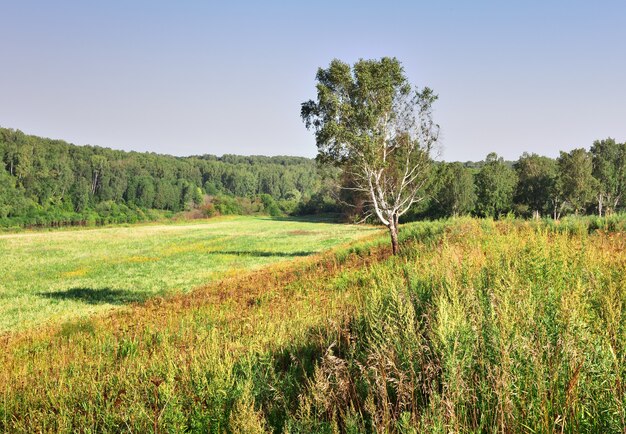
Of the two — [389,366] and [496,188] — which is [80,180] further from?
[389,366]

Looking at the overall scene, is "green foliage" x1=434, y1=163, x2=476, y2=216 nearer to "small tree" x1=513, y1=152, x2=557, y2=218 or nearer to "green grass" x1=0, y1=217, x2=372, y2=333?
"small tree" x1=513, y1=152, x2=557, y2=218

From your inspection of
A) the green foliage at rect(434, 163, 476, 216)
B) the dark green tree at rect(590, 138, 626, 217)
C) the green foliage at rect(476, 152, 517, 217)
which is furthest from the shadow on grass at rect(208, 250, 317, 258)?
the dark green tree at rect(590, 138, 626, 217)

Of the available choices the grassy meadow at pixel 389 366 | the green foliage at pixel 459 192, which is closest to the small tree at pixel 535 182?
Result: the green foliage at pixel 459 192

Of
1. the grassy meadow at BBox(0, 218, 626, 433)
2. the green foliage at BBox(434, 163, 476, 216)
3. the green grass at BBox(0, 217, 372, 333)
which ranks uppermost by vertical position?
the green foliage at BBox(434, 163, 476, 216)

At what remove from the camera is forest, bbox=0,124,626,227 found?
54969mm

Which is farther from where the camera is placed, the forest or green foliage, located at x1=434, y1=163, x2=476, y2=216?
green foliage, located at x1=434, y1=163, x2=476, y2=216

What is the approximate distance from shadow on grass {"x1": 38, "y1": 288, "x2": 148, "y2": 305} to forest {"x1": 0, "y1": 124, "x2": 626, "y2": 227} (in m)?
13.6

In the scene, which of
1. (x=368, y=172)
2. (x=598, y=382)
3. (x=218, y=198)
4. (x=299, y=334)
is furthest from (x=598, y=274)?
(x=218, y=198)

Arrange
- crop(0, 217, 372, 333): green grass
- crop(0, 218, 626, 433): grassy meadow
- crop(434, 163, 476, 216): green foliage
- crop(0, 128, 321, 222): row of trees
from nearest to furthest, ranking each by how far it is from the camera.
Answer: crop(0, 218, 626, 433): grassy meadow → crop(0, 217, 372, 333): green grass → crop(434, 163, 476, 216): green foliage → crop(0, 128, 321, 222): row of trees

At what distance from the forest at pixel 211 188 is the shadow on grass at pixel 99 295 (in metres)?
13.6

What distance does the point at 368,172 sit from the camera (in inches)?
896

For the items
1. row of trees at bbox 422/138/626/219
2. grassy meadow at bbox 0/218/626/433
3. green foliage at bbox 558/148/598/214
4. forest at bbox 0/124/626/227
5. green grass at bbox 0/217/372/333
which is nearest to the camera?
grassy meadow at bbox 0/218/626/433

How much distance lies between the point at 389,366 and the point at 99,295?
72.1ft

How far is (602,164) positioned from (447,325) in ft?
236
